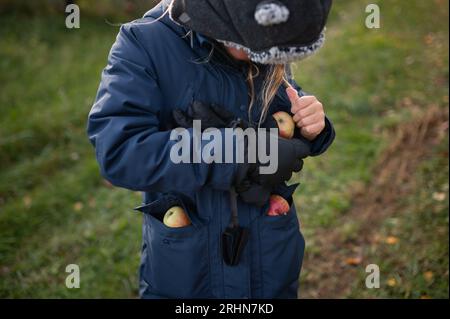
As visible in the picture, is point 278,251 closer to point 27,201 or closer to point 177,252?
point 177,252

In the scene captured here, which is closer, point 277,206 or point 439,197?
point 277,206

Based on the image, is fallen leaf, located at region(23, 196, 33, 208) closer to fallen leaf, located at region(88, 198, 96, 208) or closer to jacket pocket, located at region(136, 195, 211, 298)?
fallen leaf, located at region(88, 198, 96, 208)

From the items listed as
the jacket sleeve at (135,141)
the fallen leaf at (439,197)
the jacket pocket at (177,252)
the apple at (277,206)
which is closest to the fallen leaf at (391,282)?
the fallen leaf at (439,197)

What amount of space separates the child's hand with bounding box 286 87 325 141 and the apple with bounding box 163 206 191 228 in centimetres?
54

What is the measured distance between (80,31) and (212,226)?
6030 mm

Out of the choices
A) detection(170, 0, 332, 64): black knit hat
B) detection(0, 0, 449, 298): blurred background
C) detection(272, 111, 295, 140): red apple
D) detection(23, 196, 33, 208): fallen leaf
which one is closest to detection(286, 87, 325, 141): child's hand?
detection(272, 111, 295, 140): red apple

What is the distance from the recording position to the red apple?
1692mm

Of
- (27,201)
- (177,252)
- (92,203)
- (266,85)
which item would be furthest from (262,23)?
(27,201)

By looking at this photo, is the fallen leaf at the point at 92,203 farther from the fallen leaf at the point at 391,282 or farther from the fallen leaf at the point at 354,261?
the fallen leaf at the point at 391,282

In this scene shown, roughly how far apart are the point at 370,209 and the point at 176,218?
237 cm

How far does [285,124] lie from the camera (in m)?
1.70

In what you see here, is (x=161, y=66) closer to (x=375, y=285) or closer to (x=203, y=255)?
(x=203, y=255)

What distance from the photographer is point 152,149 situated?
1.46 m
